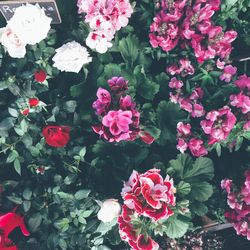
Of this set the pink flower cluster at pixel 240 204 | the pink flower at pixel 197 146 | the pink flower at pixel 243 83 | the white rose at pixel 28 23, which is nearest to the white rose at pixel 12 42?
the white rose at pixel 28 23

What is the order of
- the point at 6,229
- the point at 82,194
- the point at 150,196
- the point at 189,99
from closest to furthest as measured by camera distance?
the point at 150,196
the point at 6,229
the point at 82,194
the point at 189,99

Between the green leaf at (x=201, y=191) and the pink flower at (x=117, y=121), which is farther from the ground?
the pink flower at (x=117, y=121)

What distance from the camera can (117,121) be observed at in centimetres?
122

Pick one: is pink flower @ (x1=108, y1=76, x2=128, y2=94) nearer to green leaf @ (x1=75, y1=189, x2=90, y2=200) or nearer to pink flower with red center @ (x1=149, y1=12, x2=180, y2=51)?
pink flower with red center @ (x1=149, y1=12, x2=180, y2=51)

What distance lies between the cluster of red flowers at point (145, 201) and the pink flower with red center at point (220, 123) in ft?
0.95

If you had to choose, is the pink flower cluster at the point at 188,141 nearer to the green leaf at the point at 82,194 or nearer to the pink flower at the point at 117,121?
the pink flower at the point at 117,121

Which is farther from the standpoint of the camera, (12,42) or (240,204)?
(240,204)

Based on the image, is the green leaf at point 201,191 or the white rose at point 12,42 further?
the green leaf at point 201,191

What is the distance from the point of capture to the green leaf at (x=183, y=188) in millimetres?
1403

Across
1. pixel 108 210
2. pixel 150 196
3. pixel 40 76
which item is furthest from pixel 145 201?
pixel 40 76

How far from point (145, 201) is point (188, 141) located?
386mm

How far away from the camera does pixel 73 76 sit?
5.12 ft

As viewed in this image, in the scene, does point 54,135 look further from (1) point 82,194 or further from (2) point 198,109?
(2) point 198,109

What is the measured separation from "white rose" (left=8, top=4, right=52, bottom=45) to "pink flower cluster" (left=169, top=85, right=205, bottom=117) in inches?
22.4
